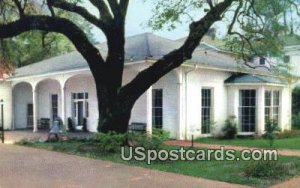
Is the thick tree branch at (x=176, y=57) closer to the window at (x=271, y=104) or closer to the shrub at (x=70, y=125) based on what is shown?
the window at (x=271, y=104)

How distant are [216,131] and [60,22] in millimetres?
10857

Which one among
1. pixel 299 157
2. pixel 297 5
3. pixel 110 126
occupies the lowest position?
pixel 299 157

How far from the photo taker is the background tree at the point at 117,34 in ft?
49.1

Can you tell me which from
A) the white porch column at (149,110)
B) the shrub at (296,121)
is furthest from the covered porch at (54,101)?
the shrub at (296,121)

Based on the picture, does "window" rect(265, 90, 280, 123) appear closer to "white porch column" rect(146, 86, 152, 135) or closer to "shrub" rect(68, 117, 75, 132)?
"white porch column" rect(146, 86, 152, 135)

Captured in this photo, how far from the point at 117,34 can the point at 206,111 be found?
822 centimetres

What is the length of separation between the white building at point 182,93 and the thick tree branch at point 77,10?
3.85 meters

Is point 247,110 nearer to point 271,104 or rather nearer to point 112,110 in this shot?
point 271,104

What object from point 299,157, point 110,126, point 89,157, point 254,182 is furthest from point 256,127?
point 254,182

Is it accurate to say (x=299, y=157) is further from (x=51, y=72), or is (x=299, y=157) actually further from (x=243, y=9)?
(x=51, y=72)

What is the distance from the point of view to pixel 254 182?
997 cm

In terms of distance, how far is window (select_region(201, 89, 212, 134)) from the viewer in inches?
867

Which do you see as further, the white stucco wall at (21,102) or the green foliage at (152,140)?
the white stucco wall at (21,102)

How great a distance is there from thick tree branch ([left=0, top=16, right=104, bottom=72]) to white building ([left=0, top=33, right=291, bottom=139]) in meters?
3.89
